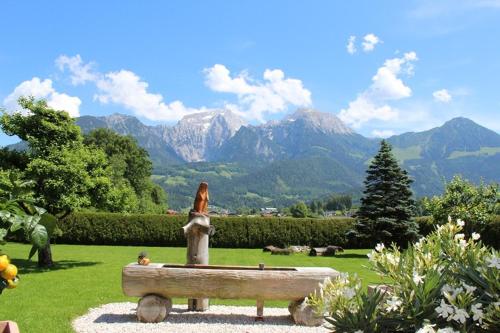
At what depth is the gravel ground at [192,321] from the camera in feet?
27.7

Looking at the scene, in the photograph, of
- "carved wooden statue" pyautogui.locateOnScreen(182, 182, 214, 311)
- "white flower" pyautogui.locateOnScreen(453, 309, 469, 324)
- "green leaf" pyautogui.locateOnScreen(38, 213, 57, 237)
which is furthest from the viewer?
"carved wooden statue" pyautogui.locateOnScreen(182, 182, 214, 311)

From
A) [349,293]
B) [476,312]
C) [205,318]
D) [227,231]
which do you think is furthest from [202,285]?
[227,231]

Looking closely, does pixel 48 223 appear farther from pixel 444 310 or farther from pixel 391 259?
pixel 444 310

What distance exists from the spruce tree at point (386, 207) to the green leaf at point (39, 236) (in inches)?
926

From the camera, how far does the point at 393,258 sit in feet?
8.49

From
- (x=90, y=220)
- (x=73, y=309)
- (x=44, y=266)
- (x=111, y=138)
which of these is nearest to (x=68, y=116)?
(x=44, y=266)

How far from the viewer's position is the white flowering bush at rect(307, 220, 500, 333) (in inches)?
85.3

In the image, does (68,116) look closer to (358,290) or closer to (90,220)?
(90,220)

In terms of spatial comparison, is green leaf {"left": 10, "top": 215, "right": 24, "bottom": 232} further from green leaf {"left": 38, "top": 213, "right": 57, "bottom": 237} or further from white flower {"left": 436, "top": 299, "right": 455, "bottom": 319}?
white flower {"left": 436, "top": 299, "right": 455, "bottom": 319}

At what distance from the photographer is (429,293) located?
7.72ft

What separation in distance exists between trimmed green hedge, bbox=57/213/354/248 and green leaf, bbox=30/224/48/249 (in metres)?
27.5

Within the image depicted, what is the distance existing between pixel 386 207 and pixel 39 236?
2429 cm

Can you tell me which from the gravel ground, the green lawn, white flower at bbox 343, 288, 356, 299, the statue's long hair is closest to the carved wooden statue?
the statue's long hair

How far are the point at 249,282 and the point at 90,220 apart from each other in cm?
2290
